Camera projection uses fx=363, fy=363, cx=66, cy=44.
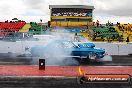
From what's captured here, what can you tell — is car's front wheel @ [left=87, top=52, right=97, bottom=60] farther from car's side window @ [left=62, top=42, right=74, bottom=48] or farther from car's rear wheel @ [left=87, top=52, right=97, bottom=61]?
car's side window @ [left=62, top=42, right=74, bottom=48]

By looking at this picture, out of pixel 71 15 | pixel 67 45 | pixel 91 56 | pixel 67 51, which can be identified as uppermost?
pixel 71 15

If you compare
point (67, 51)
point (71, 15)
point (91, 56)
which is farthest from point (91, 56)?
point (71, 15)

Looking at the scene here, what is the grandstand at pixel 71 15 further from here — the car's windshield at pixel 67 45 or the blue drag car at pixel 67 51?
the car's windshield at pixel 67 45

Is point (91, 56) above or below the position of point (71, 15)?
below

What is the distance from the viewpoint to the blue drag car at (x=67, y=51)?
70.9 ft

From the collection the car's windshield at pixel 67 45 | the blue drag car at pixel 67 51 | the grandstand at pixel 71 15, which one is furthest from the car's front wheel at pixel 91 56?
the grandstand at pixel 71 15

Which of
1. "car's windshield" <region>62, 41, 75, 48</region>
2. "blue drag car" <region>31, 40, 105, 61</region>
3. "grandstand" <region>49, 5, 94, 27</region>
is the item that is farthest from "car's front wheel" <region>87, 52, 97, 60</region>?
"grandstand" <region>49, 5, 94, 27</region>

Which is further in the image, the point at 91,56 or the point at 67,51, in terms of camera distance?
the point at 91,56

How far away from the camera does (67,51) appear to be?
21531 millimetres

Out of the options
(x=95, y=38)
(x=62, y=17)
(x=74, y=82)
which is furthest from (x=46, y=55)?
(x=62, y=17)

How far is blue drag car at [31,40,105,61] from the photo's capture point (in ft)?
70.9

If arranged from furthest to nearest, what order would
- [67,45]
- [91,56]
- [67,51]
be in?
1. [91,56]
2. [67,45]
3. [67,51]

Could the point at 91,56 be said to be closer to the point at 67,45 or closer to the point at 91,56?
the point at 91,56

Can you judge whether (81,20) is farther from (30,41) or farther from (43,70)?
(43,70)
